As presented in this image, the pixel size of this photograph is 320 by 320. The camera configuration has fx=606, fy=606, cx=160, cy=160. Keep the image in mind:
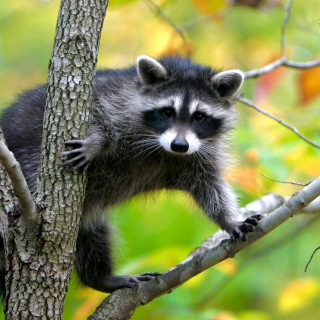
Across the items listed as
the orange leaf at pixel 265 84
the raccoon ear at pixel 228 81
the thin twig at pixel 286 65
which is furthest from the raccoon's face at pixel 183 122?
the orange leaf at pixel 265 84

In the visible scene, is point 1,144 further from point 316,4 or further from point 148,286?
point 316,4

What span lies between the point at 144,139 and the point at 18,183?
4.91ft

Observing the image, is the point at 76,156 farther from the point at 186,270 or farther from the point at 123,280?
the point at 123,280

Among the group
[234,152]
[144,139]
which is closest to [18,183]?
[144,139]

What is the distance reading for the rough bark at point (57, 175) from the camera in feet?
10.3

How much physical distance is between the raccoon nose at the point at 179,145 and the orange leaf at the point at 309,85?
4.70 feet

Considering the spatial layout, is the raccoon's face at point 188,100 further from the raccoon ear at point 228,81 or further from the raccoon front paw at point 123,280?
the raccoon front paw at point 123,280

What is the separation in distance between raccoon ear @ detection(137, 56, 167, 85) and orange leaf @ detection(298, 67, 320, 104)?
1.27 meters

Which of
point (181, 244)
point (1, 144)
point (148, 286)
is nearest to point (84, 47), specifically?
point (1, 144)

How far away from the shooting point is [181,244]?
5.64 m

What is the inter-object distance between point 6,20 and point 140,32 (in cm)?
146

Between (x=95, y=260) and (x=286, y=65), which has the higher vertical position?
(x=286, y=65)

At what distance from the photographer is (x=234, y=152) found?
471 centimetres

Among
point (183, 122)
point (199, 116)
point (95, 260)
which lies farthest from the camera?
point (95, 260)
